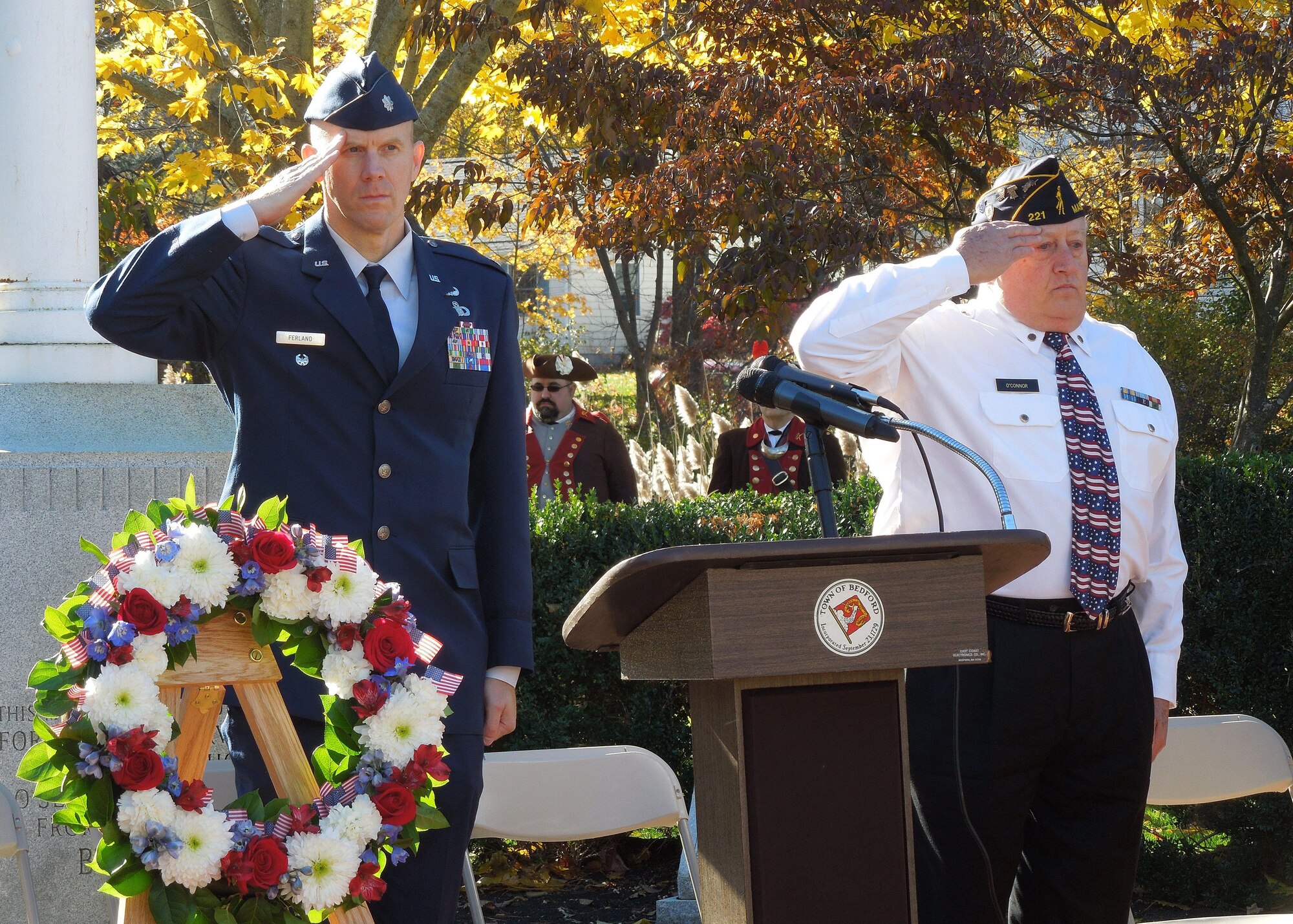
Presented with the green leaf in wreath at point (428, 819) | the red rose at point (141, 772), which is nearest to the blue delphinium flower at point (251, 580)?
the red rose at point (141, 772)

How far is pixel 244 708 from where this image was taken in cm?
253

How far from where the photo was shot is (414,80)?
10141 millimetres

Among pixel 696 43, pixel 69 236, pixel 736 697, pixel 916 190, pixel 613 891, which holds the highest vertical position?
pixel 696 43

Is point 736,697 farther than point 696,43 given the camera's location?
No

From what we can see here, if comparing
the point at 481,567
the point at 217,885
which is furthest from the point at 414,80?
the point at 217,885

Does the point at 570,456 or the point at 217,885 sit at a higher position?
the point at 570,456

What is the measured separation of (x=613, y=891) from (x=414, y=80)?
21.8ft

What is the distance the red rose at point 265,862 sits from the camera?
7.77ft

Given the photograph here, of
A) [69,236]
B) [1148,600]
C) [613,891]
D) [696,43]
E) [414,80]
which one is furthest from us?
[414,80]

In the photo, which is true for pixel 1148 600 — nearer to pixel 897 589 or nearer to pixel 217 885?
pixel 897 589

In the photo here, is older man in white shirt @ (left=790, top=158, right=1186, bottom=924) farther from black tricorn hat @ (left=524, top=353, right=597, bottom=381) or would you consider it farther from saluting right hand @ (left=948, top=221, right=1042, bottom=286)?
black tricorn hat @ (left=524, top=353, right=597, bottom=381)

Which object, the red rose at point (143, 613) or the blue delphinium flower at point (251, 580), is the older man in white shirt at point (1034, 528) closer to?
the blue delphinium flower at point (251, 580)

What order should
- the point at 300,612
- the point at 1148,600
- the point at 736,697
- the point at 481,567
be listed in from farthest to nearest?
1. the point at 1148,600
2. the point at 481,567
3. the point at 300,612
4. the point at 736,697

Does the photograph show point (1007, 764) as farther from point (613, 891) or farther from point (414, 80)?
point (414, 80)
